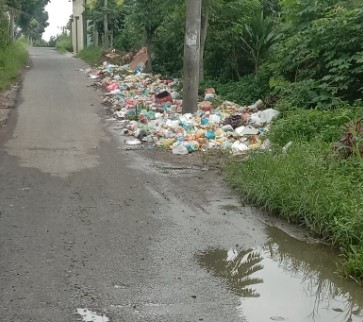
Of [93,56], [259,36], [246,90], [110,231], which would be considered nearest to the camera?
[110,231]

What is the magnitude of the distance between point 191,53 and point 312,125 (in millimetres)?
3409

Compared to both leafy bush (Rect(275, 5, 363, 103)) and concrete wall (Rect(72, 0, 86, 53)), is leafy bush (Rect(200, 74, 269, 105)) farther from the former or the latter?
concrete wall (Rect(72, 0, 86, 53))

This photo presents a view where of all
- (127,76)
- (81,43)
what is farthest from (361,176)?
(81,43)

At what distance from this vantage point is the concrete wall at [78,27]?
2946cm

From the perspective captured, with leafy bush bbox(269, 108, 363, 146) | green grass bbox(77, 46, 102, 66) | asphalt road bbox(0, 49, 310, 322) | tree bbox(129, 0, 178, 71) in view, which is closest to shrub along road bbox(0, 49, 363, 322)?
asphalt road bbox(0, 49, 310, 322)

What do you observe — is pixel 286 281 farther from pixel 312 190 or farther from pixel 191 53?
pixel 191 53

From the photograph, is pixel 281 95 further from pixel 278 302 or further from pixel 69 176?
pixel 278 302

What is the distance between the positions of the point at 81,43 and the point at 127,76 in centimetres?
1602

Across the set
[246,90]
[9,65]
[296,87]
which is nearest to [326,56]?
[296,87]

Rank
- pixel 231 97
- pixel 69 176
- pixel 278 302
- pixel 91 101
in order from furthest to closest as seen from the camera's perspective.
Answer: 1. pixel 91 101
2. pixel 231 97
3. pixel 69 176
4. pixel 278 302

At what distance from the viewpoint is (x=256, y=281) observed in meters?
3.88

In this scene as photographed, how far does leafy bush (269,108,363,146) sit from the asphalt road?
1317mm

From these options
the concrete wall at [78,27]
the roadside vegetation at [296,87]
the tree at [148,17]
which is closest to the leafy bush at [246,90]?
the roadside vegetation at [296,87]

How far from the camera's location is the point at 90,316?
3191mm
